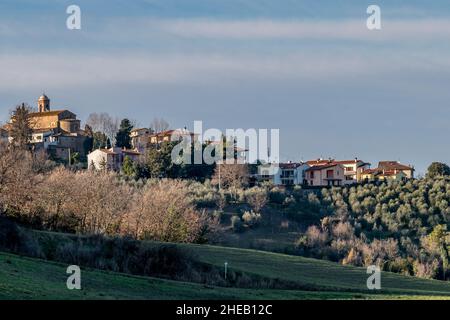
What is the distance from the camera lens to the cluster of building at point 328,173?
123 metres

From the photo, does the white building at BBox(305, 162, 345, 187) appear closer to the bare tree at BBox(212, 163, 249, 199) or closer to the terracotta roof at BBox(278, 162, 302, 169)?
the terracotta roof at BBox(278, 162, 302, 169)

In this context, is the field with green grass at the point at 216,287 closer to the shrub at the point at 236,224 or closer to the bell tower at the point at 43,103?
the shrub at the point at 236,224

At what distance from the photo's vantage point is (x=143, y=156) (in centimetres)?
11244

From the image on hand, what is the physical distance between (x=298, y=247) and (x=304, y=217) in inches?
585

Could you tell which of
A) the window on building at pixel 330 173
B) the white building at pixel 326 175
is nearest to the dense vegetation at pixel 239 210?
the white building at pixel 326 175

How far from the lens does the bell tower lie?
15614 centimetres

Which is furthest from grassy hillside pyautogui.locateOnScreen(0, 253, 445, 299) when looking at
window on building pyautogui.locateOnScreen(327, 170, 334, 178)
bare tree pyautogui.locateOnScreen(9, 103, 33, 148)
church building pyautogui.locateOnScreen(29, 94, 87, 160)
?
window on building pyautogui.locateOnScreen(327, 170, 334, 178)

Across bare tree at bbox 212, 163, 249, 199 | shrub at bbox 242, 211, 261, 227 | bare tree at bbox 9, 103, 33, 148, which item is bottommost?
shrub at bbox 242, 211, 261, 227

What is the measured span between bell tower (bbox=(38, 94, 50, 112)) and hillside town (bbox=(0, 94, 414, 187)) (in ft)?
29.1

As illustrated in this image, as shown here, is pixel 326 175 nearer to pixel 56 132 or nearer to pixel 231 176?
pixel 231 176

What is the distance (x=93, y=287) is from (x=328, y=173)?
97239 mm

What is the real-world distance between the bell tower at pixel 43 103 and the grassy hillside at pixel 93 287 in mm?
125225

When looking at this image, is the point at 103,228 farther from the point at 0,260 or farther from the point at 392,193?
the point at 392,193

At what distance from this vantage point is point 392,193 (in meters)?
98.1
